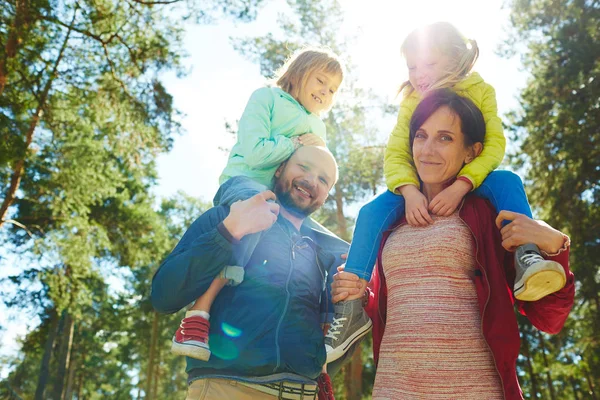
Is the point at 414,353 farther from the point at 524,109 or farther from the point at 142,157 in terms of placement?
the point at 524,109

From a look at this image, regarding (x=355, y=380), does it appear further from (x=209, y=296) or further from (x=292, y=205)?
(x=209, y=296)

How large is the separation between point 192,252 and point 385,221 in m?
0.94

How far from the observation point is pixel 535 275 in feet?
5.71

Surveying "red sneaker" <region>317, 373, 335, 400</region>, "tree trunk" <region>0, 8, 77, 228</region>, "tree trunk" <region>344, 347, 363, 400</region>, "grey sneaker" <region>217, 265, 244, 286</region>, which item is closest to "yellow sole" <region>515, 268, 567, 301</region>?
"red sneaker" <region>317, 373, 335, 400</region>

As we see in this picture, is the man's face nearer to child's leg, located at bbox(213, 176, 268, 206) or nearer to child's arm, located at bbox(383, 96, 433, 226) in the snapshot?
child's leg, located at bbox(213, 176, 268, 206)

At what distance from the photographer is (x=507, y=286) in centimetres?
204

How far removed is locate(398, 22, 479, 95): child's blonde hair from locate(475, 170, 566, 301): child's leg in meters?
0.65

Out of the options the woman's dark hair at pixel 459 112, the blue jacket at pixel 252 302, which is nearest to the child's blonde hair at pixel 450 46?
the woman's dark hair at pixel 459 112

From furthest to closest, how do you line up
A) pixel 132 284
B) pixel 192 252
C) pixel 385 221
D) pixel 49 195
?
pixel 132 284 → pixel 49 195 → pixel 385 221 → pixel 192 252

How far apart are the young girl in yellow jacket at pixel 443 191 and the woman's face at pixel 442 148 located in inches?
3.4

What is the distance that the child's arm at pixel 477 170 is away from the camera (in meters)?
2.21

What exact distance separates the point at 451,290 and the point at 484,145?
2.60 ft

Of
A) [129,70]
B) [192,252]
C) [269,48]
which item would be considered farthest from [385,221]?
[269,48]

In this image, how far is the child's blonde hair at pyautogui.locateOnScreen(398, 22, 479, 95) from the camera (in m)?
2.59
